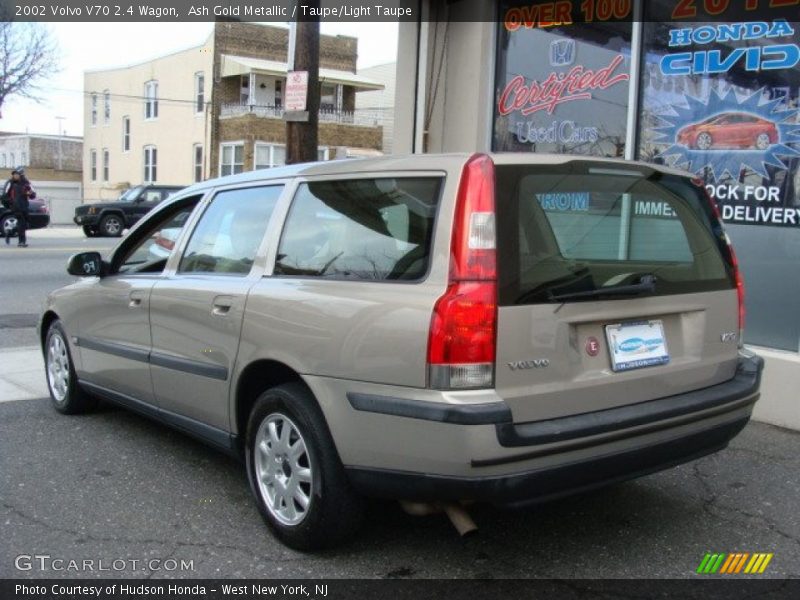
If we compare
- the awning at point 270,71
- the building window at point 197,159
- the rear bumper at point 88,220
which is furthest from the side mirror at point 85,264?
the building window at point 197,159

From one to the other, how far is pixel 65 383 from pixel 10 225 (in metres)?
18.2

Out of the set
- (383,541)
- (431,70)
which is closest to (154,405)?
(383,541)

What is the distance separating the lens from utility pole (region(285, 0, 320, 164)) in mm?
7566

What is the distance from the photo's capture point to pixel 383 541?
147 inches

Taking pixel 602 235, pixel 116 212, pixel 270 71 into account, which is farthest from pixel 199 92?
pixel 602 235

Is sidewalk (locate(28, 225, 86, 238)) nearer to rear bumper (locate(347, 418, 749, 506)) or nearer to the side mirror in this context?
the side mirror

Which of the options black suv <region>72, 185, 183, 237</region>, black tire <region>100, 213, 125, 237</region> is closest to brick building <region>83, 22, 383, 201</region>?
black suv <region>72, 185, 183, 237</region>

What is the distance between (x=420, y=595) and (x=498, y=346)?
106cm

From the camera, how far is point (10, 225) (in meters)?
21.9

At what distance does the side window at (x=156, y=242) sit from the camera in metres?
4.76

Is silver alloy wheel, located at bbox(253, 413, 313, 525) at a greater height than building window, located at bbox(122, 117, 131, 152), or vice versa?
building window, located at bbox(122, 117, 131, 152)

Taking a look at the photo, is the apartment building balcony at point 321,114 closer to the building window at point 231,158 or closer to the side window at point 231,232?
the building window at point 231,158

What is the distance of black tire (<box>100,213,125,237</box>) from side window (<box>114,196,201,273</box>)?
21838 millimetres

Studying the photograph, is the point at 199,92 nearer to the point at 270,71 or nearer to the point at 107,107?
the point at 270,71
